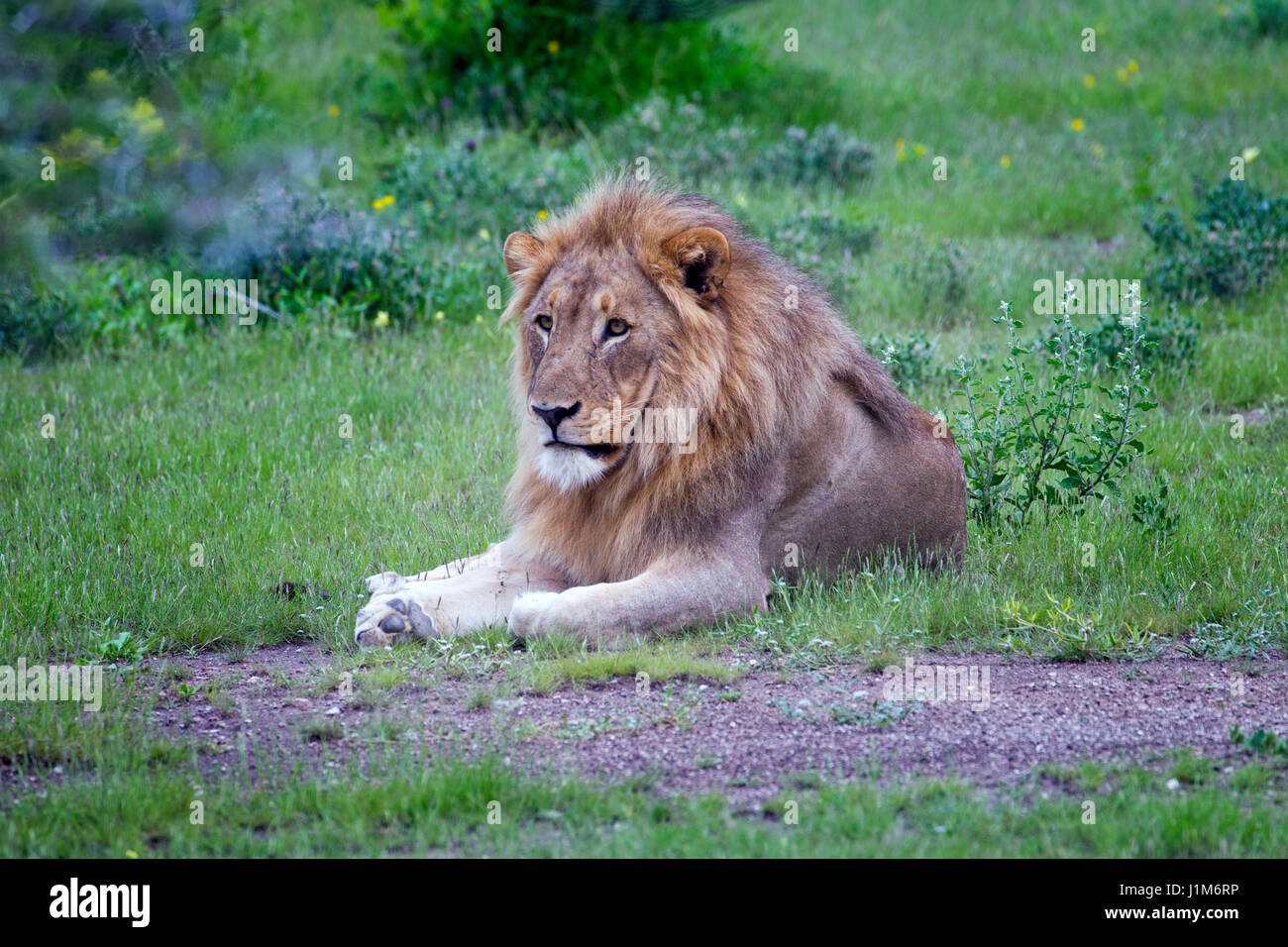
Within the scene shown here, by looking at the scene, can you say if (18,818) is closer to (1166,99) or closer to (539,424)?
(539,424)

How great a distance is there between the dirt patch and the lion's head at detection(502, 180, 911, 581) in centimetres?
90

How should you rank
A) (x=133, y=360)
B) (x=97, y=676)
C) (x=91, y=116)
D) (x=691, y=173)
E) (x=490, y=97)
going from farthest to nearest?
(x=490, y=97)
(x=691, y=173)
(x=133, y=360)
(x=97, y=676)
(x=91, y=116)

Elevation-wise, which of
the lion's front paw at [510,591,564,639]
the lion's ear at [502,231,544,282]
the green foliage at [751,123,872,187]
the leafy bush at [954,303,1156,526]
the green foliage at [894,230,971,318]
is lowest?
the lion's front paw at [510,591,564,639]

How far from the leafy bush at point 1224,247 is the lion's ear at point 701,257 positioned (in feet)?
21.3

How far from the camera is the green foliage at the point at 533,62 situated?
14633 millimetres

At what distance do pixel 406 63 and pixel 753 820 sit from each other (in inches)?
510

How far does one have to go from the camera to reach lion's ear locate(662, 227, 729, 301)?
561 centimetres

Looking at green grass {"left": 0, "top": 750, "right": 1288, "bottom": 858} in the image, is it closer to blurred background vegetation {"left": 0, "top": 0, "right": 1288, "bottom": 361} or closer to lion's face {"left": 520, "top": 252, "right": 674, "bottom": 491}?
lion's face {"left": 520, "top": 252, "right": 674, "bottom": 491}

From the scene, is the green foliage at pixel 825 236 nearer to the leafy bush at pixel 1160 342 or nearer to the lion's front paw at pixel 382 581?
the leafy bush at pixel 1160 342

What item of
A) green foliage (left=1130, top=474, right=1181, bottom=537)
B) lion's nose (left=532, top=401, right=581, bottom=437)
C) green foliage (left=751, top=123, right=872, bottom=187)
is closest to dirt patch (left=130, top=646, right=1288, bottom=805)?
lion's nose (left=532, top=401, right=581, bottom=437)

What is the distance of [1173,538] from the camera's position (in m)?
6.59

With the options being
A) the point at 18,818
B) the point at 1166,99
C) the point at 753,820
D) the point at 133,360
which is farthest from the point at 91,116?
the point at 1166,99

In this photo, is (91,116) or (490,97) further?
(490,97)

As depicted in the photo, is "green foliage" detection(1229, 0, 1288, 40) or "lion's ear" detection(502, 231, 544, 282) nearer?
"lion's ear" detection(502, 231, 544, 282)
